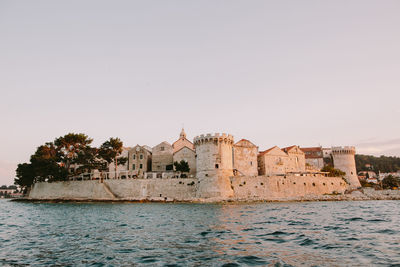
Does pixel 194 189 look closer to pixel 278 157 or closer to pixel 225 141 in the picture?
pixel 225 141

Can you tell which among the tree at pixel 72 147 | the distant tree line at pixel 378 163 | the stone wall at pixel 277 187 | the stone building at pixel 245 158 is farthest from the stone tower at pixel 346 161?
the distant tree line at pixel 378 163

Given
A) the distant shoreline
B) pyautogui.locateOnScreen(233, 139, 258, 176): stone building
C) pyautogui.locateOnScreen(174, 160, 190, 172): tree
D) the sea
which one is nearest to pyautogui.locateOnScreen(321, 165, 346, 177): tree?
the distant shoreline

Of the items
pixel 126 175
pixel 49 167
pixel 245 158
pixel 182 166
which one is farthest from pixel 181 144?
pixel 49 167

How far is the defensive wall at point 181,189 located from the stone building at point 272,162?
6.75 meters

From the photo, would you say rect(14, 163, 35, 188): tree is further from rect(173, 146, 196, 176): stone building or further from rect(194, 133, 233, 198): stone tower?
rect(194, 133, 233, 198): stone tower

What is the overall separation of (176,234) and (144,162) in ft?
135

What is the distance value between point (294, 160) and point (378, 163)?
8600 centimetres

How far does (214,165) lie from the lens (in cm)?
4294

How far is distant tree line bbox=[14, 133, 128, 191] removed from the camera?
4622 centimetres

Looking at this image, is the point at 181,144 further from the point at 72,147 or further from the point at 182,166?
the point at 72,147

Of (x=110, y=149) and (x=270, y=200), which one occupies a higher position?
(x=110, y=149)

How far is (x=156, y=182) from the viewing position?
44000mm

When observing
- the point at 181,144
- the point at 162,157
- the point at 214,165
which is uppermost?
the point at 181,144

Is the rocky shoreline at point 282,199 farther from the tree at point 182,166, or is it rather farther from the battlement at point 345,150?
the battlement at point 345,150
